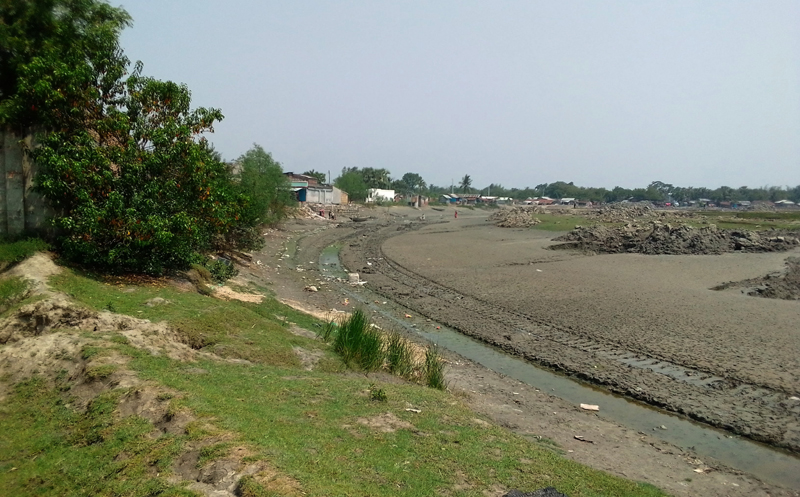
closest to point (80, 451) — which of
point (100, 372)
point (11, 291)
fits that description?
point (100, 372)

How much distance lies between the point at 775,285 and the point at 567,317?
8.68 meters

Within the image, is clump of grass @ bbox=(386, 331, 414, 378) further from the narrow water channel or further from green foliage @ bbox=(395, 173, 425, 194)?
green foliage @ bbox=(395, 173, 425, 194)

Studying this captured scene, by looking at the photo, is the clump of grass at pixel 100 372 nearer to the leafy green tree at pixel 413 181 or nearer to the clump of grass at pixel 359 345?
the clump of grass at pixel 359 345

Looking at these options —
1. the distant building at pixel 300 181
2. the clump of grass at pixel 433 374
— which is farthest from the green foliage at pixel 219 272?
the distant building at pixel 300 181

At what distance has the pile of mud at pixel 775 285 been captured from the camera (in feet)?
59.0

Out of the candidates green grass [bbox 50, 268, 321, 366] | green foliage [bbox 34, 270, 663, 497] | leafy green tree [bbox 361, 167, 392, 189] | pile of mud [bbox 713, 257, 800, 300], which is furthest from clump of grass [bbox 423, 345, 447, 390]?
leafy green tree [bbox 361, 167, 392, 189]

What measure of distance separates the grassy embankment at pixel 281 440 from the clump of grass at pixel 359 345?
1.70m

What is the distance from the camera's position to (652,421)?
31.8 feet

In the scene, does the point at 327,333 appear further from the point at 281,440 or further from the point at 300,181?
the point at 300,181

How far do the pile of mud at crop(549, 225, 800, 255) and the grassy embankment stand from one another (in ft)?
85.7

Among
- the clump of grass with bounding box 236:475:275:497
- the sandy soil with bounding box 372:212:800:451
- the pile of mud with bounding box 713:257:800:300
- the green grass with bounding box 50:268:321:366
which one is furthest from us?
the pile of mud with bounding box 713:257:800:300

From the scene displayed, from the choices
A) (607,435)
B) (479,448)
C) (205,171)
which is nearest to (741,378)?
(607,435)

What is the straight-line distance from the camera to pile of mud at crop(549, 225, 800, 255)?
30641 millimetres

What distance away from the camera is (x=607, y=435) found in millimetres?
8609
